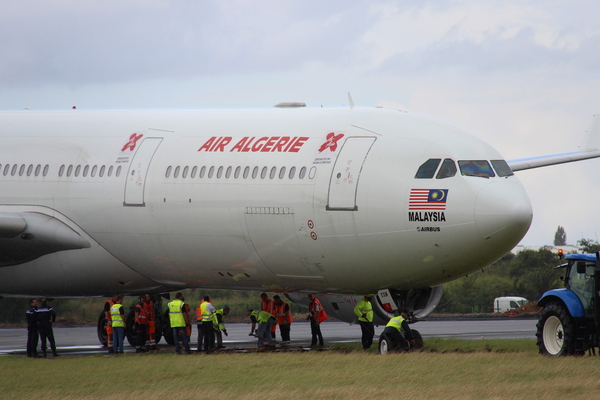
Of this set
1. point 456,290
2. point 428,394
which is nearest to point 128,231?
point 428,394

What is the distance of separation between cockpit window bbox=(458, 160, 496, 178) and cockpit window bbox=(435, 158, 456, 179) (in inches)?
5.9

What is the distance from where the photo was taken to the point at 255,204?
20.6 meters

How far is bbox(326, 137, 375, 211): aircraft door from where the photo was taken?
19328 mm

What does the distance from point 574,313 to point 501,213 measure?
8.99ft

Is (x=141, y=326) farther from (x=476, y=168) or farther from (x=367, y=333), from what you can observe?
(x=476, y=168)

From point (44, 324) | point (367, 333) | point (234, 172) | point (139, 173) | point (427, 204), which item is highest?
point (139, 173)

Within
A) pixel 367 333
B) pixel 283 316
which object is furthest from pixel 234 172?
pixel 283 316

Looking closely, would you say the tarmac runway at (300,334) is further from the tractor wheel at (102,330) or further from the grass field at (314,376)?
the grass field at (314,376)

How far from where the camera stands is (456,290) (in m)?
50.5

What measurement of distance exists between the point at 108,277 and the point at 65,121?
14.2ft

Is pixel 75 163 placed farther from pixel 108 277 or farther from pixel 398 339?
pixel 398 339

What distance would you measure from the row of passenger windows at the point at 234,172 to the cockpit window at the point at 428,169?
243 centimetres

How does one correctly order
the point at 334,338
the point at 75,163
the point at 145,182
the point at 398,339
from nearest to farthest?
the point at 398,339 < the point at 145,182 < the point at 75,163 < the point at 334,338

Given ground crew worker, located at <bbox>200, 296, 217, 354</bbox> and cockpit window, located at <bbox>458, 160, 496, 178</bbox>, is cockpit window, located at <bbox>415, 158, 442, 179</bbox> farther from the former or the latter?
ground crew worker, located at <bbox>200, 296, 217, 354</bbox>
